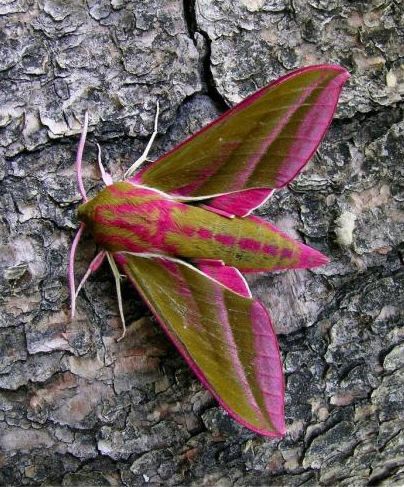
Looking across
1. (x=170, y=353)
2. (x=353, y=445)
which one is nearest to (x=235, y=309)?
(x=170, y=353)

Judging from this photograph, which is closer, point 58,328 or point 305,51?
point 58,328

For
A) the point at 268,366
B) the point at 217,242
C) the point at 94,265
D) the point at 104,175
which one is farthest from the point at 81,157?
the point at 268,366

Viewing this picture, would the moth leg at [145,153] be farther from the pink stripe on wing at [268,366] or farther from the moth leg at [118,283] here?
the pink stripe on wing at [268,366]

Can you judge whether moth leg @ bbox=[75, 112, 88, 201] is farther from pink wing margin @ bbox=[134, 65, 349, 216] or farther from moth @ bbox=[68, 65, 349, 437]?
pink wing margin @ bbox=[134, 65, 349, 216]

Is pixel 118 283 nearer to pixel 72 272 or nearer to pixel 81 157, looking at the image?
pixel 72 272

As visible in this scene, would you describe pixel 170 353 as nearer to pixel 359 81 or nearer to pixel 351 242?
pixel 351 242

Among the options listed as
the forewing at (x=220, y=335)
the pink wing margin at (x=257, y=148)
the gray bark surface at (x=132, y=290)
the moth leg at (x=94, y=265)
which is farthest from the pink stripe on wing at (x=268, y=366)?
the moth leg at (x=94, y=265)
